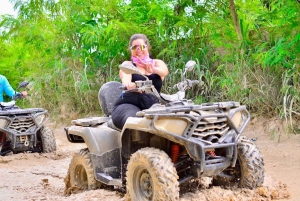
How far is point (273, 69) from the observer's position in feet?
27.3

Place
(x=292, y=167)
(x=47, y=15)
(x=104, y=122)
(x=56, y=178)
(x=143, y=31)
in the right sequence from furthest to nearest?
(x=47, y=15)
(x=143, y=31)
(x=56, y=178)
(x=292, y=167)
(x=104, y=122)

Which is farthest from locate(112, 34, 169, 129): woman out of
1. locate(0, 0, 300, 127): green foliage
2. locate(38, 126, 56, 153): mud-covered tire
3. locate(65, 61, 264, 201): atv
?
locate(38, 126, 56, 153): mud-covered tire

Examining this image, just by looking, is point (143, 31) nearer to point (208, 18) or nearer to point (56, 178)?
point (208, 18)

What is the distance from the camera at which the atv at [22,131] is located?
8.46 meters

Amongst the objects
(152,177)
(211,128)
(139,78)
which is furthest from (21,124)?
(211,128)

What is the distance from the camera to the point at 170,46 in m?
10.2

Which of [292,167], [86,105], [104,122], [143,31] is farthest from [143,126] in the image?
[86,105]

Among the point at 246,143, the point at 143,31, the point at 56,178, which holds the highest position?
the point at 143,31

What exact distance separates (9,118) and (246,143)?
17.3 ft

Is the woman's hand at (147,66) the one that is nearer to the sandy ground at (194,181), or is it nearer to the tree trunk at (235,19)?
the sandy ground at (194,181)

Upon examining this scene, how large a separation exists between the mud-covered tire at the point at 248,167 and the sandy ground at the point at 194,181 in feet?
0.24

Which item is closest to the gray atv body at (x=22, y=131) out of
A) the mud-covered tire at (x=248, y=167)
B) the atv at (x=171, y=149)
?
the atv at (x=171, y=149)

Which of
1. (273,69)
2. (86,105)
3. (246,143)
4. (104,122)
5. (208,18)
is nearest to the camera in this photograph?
(246,143)

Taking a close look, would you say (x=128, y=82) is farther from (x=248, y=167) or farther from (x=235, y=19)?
(x=235, y=19)
